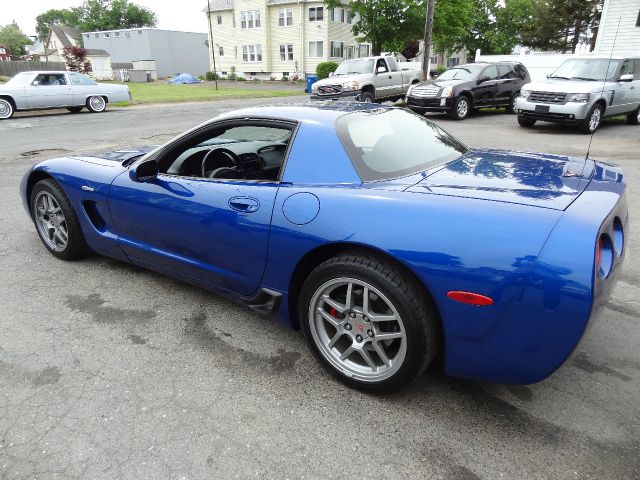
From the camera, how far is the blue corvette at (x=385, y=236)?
1883 mm

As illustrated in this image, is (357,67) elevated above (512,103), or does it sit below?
above

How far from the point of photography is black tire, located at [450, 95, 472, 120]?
1391 centimetres

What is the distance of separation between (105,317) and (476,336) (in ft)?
8.05

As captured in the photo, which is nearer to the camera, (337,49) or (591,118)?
(591,118)

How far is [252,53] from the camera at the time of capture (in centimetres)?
4453

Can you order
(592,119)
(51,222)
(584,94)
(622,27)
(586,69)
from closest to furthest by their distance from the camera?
(51,222) → (584,94) → (592,119) → (586,69) → (622,27)

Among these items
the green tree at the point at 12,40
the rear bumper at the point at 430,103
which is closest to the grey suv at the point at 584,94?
the rear bumper at the point at 430,103

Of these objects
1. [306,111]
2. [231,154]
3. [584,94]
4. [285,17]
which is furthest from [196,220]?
[285,17]

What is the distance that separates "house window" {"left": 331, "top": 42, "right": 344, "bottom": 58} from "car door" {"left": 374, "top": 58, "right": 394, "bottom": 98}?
25.7 m

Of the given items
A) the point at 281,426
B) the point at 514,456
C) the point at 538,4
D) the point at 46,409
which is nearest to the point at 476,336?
the point at 514,456

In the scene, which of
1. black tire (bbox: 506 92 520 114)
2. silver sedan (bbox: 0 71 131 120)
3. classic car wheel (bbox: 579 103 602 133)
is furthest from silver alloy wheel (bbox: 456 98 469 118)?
silver sedan (bbox: 0 71 131 120)

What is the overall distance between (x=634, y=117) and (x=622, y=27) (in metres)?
9.74

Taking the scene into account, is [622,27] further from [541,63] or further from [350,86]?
[350,86]

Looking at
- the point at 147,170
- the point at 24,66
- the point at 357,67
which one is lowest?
the point at 147,170
